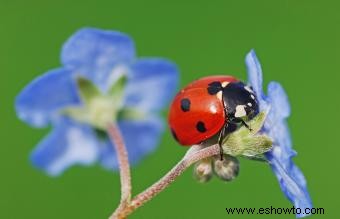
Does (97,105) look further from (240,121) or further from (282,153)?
(282,153)

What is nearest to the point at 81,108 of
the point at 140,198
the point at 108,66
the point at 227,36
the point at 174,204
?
the point at 108,66

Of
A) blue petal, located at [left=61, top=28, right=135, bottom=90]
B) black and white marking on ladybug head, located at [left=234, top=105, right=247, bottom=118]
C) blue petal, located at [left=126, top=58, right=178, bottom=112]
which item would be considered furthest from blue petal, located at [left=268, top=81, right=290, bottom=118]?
blue petal, located at [left=126, top=58, right=178, bottom=112]

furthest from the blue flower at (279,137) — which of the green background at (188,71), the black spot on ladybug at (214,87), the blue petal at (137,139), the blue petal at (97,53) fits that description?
the green background at (188,71)

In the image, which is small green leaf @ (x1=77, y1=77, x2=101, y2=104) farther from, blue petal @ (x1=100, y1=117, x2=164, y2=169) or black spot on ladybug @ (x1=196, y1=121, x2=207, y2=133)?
black spot on ladybug @ (x1=196, y1=121, x2=207, y2=133)

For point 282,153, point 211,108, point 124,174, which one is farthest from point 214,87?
point 124,174

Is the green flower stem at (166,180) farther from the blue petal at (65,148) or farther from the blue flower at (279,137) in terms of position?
the blue petal at (65,148)

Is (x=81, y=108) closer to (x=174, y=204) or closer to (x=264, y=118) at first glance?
(x=264, y=118)

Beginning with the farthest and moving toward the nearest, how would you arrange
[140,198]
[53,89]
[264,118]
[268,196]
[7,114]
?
[7,114] → [268,196] → [53,89] → [264,118] → [140,198]
